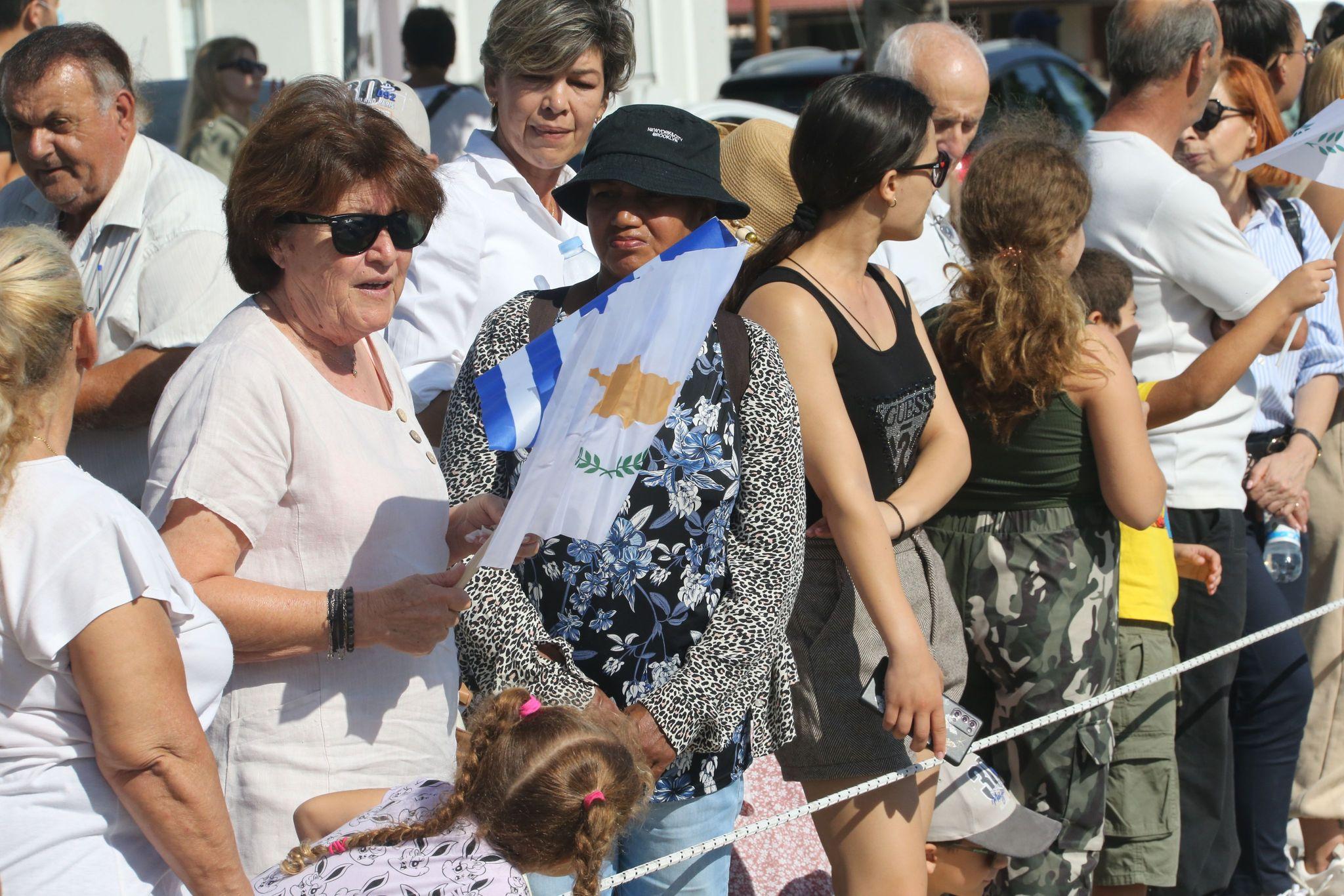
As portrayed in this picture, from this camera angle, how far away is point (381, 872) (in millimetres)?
2102

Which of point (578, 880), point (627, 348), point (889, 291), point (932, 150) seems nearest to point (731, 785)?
point (578, 880)

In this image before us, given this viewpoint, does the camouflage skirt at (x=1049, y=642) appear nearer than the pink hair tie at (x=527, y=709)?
No

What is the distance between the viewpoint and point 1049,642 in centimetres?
342

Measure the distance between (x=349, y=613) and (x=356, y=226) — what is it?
2.21 feet

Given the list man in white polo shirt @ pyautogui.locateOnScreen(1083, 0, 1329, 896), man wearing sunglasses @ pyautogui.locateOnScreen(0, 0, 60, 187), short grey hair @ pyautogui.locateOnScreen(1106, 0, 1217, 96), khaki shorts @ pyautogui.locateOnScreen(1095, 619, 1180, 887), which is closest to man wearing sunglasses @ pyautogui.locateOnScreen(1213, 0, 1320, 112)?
short grey hair @ pyautogui.locateOnScreen(1106, 0, 1217, 96)

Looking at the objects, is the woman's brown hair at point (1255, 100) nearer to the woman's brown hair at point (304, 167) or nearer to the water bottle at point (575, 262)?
the water bottle at point (575, 262)

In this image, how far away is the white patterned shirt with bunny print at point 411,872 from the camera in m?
2.09

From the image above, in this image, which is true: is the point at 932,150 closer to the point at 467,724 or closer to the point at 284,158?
the point at 284,158

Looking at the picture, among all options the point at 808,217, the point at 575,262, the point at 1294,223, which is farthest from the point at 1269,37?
the point at 575,262

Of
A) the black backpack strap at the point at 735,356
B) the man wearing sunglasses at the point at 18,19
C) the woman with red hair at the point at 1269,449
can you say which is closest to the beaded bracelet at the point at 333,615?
the black backpack strap at the point at 735,356

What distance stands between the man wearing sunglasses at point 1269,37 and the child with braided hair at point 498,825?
3.98m

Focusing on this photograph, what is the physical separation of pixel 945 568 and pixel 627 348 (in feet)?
4.59

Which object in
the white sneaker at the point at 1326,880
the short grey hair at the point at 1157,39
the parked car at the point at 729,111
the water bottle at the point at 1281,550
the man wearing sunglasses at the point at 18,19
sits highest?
the man wearing sunglasses at the point at 18,19

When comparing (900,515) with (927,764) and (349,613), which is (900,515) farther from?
A: (349,613)
